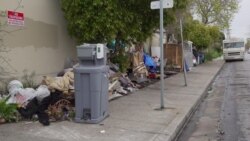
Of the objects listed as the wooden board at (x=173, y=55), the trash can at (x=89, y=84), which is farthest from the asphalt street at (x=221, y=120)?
the wooden board at (x=173, y=55)

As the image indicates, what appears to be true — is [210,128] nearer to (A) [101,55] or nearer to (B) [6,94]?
(A) [101,55]

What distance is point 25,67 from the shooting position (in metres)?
11.0

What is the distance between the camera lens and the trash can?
8.36 m

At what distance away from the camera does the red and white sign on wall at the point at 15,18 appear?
33.3 feet

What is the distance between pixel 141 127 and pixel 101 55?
5.26 ft

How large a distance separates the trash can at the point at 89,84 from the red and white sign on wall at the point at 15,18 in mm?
2576

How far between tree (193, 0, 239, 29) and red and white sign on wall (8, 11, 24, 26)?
114 ft

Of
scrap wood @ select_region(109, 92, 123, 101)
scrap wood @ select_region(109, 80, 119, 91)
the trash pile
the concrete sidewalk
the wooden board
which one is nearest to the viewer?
the concrete sidewalk

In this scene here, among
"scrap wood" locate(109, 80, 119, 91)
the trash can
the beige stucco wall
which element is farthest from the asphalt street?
the beige stucco wall

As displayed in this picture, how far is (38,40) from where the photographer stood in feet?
38.1

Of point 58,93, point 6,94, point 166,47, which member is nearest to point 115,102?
point 58,93

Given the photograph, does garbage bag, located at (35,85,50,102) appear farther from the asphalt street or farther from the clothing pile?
the asphalt street

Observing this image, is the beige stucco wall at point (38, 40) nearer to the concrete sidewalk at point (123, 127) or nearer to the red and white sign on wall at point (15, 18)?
the red and white sign on wall at point (15, 18)

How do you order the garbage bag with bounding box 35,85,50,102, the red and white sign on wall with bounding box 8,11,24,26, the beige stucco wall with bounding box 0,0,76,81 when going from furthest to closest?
the beige stucco wall with bounding box 0,0,76,81 → the red and white sign on wall with bounding box 8,11,24,26 → the garbage bag with bounding box 35,85,50,102
